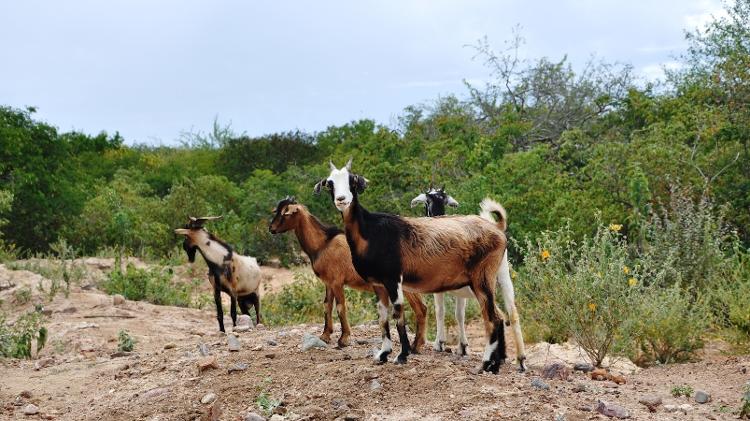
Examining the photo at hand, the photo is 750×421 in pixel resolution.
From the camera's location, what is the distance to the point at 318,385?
6.87 m

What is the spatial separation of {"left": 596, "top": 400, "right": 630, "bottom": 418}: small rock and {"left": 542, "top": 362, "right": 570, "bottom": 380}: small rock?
37.8 inches

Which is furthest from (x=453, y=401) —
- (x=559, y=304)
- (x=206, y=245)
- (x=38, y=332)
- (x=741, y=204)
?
(x=741, y=204)

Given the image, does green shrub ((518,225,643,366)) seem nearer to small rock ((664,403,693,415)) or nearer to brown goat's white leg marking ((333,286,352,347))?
small rock ((664,403,693,415))

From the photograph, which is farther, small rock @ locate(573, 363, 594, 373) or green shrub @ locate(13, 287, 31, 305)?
green shrub @ locate(13, 287, 31, 305)

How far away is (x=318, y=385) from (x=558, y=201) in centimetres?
800

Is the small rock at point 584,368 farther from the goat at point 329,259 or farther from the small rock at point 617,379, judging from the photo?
the goat at point 329,259

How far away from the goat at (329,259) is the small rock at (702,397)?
230cm

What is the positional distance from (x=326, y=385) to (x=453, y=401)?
1.04m

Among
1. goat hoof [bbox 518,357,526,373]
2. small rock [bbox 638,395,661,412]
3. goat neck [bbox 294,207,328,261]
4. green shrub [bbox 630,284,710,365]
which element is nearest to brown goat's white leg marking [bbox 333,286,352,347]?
goat neck [bbox 294,207,328,261]

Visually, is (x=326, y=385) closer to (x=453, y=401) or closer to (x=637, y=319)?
(x=453, y=401)

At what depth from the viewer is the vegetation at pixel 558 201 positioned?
927 cm

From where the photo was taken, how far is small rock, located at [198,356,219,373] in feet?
25.1

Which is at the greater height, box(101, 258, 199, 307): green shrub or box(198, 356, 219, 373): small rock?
box(101, 258, 199, 307): green shrub

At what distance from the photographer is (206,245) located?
32.8 ft
